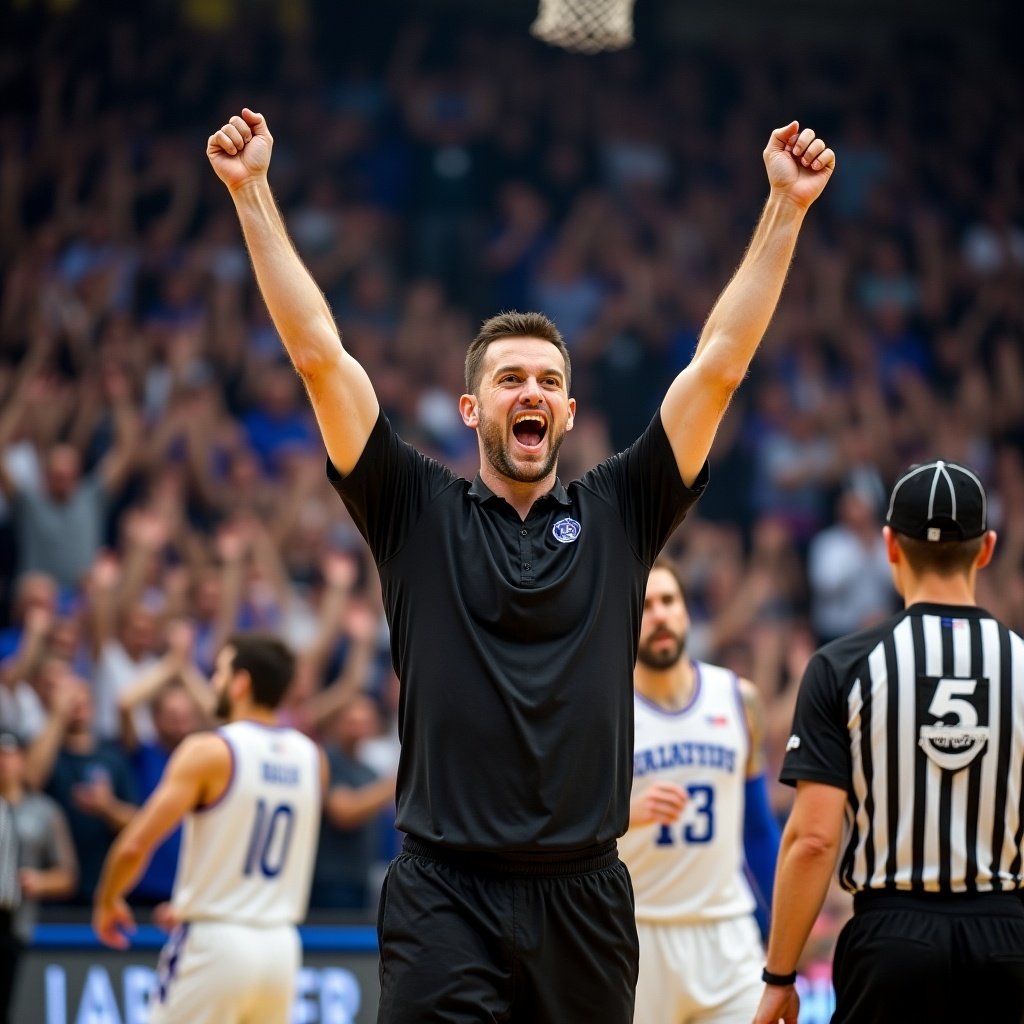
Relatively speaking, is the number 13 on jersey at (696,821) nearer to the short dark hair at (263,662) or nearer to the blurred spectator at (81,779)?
the short dark hair at (263,662)

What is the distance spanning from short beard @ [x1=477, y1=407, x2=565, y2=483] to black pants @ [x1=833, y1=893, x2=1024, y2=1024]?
1586 mm

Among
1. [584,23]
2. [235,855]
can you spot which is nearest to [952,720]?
[235,855]

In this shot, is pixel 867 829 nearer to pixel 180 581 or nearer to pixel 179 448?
pixel 180 581

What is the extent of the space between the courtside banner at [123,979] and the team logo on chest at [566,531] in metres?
5.36

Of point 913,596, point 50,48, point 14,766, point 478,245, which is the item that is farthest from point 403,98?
point 913,596

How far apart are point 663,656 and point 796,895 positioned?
87.8 inches

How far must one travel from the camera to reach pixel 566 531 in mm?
4617

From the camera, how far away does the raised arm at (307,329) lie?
446 centimetres

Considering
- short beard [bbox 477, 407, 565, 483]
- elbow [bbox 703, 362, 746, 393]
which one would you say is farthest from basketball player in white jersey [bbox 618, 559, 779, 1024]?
elbow [bbox 703, 362, 746, 393]

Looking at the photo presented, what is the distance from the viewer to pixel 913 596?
509 centimetres

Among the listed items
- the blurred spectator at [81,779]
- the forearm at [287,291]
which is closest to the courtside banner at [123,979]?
the blurred spectator at [81,779]

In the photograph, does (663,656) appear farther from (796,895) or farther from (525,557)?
(525,557)

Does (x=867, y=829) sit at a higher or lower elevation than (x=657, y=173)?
lower

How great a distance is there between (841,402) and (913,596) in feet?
36.0
